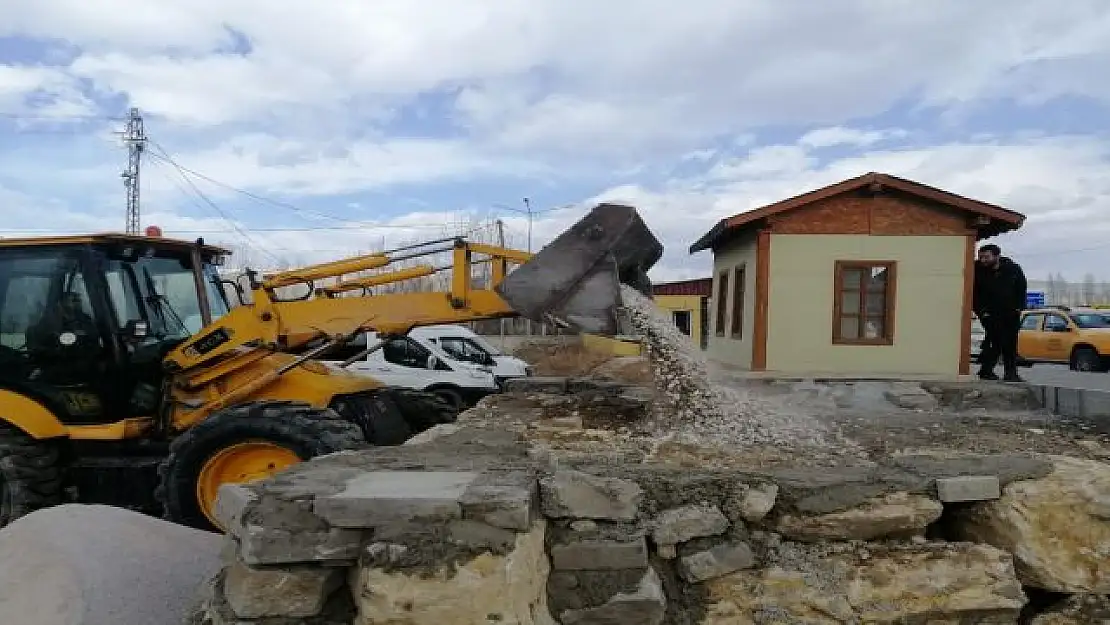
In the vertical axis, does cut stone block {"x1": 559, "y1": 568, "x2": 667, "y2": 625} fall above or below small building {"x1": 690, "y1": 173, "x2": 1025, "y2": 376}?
below

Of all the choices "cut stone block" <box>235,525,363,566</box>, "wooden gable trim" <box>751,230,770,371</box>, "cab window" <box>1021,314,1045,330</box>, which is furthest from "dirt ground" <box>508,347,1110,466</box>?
"cab window" <box>1021,314,1045,330</box>

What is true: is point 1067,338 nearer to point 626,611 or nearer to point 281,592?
point 626,611

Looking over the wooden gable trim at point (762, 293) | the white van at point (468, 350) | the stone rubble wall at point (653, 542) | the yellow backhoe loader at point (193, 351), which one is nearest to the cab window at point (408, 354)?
the white van at point (468, 350)

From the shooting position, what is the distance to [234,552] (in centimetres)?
315

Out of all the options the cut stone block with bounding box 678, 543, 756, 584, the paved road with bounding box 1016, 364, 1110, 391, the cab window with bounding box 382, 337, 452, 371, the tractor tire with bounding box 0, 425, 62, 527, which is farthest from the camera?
the paved road with bounding box 1016, 364, 1110, 391

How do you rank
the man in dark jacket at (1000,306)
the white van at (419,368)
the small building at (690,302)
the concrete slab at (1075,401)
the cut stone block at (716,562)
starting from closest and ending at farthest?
the cut stone block at (716,562), the concrete slab at (1075,401), the man in dark jacket at (1000,306), the white van at (419,368), the small building at (690,302)

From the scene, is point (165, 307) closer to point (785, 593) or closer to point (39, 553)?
point (39, 553)

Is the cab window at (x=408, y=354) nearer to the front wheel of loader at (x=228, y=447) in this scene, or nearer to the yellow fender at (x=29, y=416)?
the yellow fender at (x=29, y=416)

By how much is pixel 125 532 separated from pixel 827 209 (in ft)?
29.2

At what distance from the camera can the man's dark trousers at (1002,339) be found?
8.91 metres

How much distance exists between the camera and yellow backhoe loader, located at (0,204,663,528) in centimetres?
513

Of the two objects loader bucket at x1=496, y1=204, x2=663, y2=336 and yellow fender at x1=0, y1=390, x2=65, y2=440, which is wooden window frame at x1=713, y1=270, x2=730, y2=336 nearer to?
loader bucket at x1=496, y1=204, x2=663, y2=336

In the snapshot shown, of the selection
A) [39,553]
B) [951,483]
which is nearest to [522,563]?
[951,483]

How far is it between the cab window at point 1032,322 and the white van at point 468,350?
12179 mm
